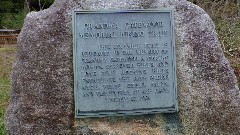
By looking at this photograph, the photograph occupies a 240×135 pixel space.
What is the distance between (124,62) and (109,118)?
53 cm

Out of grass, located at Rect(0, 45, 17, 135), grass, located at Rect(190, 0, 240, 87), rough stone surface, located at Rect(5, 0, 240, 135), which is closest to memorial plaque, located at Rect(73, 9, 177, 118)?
rough stone surface, located at Rect(5, 0, 240, 135)

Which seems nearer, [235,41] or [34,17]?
[34,17]

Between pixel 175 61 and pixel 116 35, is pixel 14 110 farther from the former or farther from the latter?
pixel 175 61

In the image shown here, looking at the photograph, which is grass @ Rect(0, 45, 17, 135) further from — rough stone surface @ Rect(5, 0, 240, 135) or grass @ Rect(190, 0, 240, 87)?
Result: grass @ Rect(190, 0, 240, 87)

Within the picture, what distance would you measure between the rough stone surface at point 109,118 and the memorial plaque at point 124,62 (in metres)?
0.08

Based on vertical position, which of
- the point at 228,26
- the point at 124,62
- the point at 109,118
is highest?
the point at 228,26

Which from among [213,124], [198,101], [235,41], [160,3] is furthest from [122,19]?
[235,41]

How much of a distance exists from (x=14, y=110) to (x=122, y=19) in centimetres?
127

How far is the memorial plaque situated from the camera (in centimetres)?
385

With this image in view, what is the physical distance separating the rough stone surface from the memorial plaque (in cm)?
8

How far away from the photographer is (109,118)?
3.93m

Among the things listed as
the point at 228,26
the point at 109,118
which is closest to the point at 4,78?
the point at 228,26

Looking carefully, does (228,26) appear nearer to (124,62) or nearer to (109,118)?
(124,62)

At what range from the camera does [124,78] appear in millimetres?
3928
